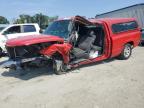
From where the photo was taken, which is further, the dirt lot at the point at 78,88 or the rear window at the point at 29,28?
the rear window at the point at 29,28

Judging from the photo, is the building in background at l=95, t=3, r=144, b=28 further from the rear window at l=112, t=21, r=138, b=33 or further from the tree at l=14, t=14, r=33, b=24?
the tree at l=14, t=14, r=33, b=24

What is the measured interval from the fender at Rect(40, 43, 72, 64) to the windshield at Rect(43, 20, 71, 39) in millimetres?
550

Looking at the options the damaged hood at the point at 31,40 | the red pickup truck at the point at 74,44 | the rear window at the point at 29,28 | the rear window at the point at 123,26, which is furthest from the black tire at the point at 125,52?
the rear window at the point at 29,28

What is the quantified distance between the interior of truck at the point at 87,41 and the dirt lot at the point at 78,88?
Result: 1.81 ft

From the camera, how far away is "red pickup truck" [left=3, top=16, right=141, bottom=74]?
8.76 metres

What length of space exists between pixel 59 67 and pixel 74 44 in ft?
4.84

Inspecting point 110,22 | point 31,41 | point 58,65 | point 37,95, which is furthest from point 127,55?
point 37,95

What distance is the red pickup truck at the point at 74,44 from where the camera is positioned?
876cm

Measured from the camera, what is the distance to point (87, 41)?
10.8 meters

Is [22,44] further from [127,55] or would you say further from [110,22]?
[127,55]

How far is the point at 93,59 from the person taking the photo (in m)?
10.4

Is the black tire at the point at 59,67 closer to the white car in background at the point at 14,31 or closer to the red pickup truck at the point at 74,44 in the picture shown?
the red pickup truck at the point at 74,44

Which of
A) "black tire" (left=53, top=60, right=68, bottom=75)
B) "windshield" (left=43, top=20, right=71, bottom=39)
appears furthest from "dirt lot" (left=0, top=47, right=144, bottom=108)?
"windshield" (left=43, top=20, right=71, bottom=39)

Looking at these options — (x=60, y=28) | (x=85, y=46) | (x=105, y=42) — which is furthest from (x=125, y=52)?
(x=60, y=28)
